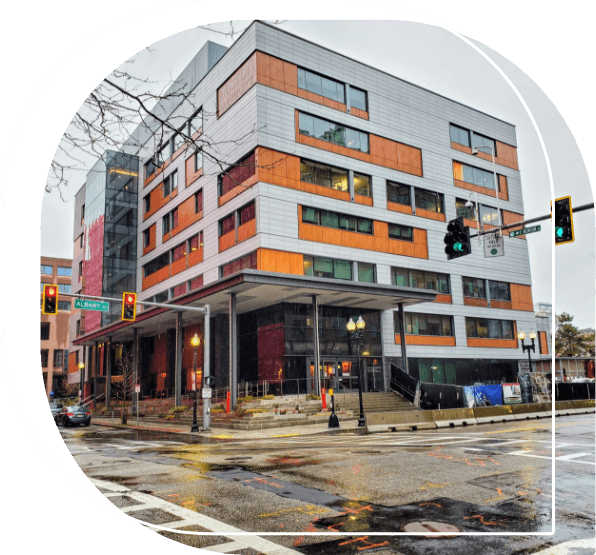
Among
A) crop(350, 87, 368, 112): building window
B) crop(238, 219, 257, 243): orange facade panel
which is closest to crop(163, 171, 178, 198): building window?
crop(350, 87, 368, 112): building window

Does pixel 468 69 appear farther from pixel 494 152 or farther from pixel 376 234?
pixel 376 234

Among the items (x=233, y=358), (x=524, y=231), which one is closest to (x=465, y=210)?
(x=524, y=231)

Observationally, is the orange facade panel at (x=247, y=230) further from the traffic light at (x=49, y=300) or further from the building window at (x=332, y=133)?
the traffic light at (x=49, y=300)

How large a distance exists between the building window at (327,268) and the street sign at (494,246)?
84.3 feet

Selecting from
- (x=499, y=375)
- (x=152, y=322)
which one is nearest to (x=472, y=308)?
(x=499, y=375)

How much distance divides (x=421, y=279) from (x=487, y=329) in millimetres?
5662

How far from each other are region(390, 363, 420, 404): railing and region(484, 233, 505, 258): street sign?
28.2m

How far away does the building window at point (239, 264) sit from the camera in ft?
95.9

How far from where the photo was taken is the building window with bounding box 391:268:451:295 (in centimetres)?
3531

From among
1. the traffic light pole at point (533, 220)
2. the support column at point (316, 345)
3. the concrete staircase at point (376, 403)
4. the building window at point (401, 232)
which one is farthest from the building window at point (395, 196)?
the traffic light pole at point (533, 220)

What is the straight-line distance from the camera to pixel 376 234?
3434cm

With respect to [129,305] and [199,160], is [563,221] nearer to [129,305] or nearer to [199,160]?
[199,160]

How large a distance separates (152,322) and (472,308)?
21.9 metres

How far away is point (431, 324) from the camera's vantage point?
38281 millimetres
